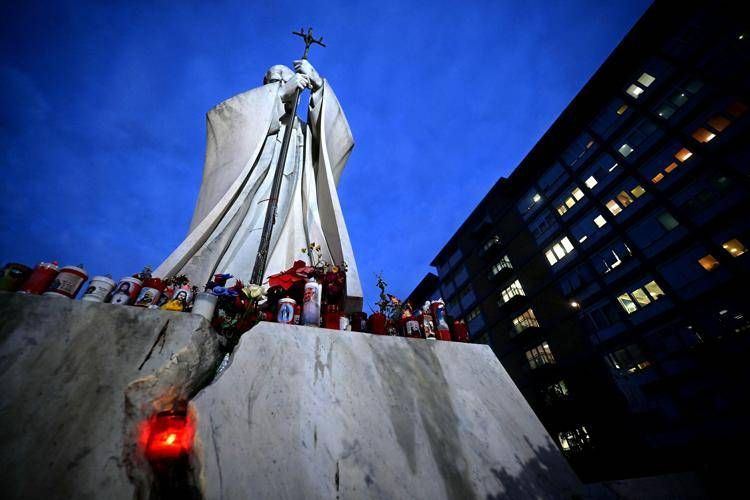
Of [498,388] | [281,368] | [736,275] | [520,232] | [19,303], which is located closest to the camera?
[19,303]

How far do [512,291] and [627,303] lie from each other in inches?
290

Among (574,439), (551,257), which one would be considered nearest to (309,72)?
(551,257)

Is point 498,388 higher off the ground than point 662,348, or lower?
lower

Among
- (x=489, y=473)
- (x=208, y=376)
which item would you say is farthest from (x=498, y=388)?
(x=208, y=376)

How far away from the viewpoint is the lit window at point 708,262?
38.5 ft

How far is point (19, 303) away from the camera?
1.52 m

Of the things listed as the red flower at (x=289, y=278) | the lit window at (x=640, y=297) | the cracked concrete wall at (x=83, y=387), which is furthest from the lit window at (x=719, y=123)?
the cracked concrete wall at (x=83, y=387)

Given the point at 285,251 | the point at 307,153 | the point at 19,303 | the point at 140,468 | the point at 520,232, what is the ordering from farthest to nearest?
1. the point at 520,232
2. the point at 307,153
3. the point at 285,251
4. the point at 19,303
5. the point at 140,468

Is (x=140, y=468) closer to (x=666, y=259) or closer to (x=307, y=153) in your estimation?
(x=307, y=153)

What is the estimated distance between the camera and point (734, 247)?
11.4 meters

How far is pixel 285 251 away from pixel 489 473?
3673 mm

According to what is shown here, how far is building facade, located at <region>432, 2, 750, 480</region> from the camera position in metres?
11.2

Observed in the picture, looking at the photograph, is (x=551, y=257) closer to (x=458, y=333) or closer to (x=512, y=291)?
(x=512, y=291)

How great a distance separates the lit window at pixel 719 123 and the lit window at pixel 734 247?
4.97 m
